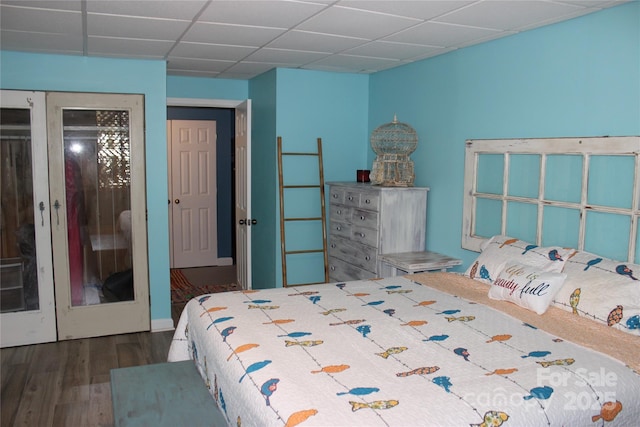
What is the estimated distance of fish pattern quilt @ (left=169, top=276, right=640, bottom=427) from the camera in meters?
1.74

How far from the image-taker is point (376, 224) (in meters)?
4.08

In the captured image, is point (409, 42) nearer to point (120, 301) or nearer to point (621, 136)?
point (621, 136)

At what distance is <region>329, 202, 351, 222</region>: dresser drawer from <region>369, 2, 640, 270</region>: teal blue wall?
2.13 feet

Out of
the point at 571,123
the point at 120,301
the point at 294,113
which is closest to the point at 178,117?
the point at 294,113

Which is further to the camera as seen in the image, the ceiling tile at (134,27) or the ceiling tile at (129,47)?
the ceiling tile at (129,47)

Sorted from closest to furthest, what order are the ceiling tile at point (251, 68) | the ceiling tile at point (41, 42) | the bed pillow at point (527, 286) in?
the bed pillow at point (527, 286) < the ceiling tile at point (41, 42) < the ceiling tile at point (251, 68)

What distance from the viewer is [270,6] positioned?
2.79m

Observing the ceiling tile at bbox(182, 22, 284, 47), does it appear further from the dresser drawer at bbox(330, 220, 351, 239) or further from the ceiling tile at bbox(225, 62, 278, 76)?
the dresser drawer at bbox(330, 220, 351, 239)

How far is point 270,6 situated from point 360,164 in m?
2.58

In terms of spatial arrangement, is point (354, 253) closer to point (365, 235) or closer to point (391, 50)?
point (365, 235)

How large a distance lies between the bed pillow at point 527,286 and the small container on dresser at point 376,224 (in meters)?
1.21

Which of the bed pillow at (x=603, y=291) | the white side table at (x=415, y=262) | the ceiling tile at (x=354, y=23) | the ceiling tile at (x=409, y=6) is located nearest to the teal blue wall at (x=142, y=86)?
the ceiling tile at (x=354, y=23)

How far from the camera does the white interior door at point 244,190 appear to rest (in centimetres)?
521

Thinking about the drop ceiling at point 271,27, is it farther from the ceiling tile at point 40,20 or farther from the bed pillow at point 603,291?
the bed pillow at point 603,291
